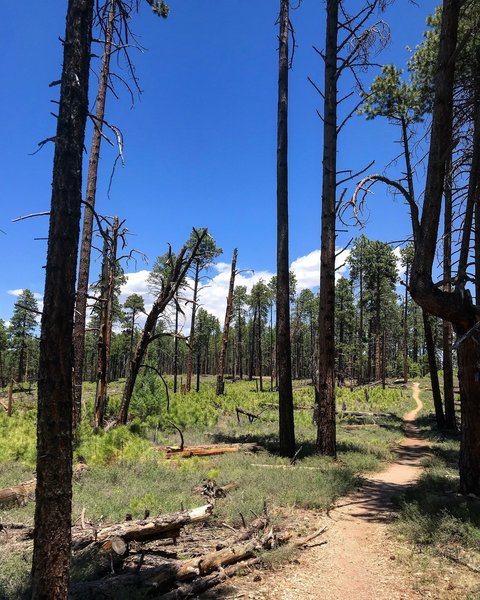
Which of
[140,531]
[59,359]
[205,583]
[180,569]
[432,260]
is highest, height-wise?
[432,260]

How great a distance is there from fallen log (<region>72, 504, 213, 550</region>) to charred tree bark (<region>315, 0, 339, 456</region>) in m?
5.73

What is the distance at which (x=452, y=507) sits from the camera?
6.23 metres

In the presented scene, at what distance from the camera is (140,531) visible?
16.3 ft

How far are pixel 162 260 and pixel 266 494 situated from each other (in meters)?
29.6

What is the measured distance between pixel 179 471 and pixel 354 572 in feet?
15.8

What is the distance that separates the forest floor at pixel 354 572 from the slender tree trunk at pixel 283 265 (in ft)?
12.0

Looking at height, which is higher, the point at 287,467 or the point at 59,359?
the point at 59,359

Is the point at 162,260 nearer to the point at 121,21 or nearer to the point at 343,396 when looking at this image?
the point at 343,396

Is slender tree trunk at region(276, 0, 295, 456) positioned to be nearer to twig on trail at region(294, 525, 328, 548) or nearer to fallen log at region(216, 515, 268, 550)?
twig on trail at region(294, 525, 328, 548)

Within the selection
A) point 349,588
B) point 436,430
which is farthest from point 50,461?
point 436,430

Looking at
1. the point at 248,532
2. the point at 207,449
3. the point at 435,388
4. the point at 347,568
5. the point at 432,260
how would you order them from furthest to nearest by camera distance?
the point at 435,388 → the point at 207,449 → the point at 432,260 → the point at 248,532 → the point at 347,568

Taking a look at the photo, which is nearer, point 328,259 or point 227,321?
point 328,259

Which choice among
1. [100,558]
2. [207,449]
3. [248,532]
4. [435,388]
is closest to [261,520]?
[248,532]

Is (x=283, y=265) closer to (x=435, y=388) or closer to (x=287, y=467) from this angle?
(x=287, y=467)
